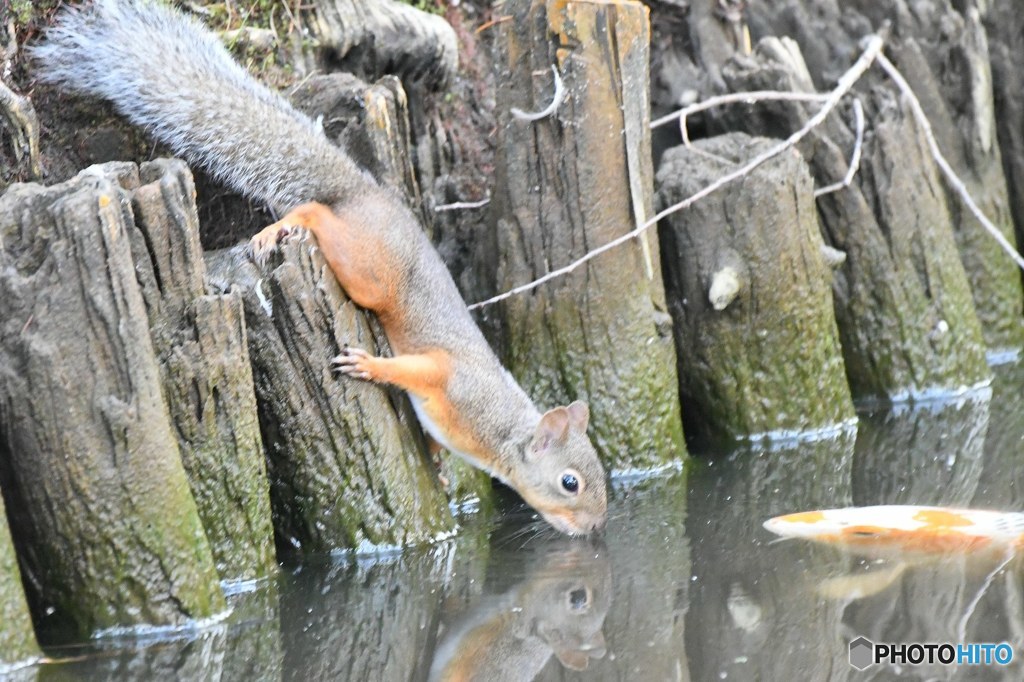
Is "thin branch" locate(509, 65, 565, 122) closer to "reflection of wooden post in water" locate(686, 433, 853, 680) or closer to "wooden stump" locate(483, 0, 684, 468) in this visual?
"wooden stump" locate(483, 0, 684, 468)

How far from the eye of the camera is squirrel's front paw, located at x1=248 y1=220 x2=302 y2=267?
5582 mm

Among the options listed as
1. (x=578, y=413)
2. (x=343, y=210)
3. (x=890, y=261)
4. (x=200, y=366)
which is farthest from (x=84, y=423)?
(x=890, y=261)

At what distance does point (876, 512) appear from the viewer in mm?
5641

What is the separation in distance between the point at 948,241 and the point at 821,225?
2.64ft

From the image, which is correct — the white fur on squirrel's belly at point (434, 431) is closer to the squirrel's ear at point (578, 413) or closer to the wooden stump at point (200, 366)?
the squirrel's ear at point (578, 413)

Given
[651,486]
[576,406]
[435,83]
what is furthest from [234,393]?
[435,83]

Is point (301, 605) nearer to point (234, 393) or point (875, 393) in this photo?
point (234, 393)

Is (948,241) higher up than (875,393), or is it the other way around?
(948,241)

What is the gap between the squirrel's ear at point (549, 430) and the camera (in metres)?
5.77

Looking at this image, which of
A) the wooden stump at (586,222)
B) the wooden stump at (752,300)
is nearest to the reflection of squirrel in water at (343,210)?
the wooden stump at (586,222)

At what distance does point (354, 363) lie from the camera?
18.2ft

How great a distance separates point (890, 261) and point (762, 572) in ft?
11.6

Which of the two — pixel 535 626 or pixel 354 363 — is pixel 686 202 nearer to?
pixel 354 363

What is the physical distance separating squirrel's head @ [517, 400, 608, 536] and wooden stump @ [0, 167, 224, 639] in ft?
5.78
